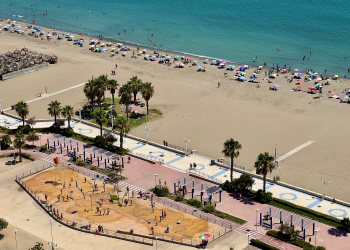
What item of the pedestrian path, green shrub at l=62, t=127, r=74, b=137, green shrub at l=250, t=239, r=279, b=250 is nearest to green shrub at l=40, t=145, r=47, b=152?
the pedestrian path

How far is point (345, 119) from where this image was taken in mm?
96375

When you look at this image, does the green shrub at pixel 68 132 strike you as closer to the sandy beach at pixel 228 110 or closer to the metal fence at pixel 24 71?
the sandy beach at pixel 228 110

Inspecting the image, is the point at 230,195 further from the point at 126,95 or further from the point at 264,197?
the point at 126,95

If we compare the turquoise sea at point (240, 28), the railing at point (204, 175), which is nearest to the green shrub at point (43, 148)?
the railing at point (204, 175)

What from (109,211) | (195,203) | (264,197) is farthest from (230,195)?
(109,211)

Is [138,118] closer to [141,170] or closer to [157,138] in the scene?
[157,138]

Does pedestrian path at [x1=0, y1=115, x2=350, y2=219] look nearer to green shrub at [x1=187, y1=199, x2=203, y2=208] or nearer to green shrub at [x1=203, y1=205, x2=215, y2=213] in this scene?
green shrub at [x1=187, y1=199, x2=203, y2=208]

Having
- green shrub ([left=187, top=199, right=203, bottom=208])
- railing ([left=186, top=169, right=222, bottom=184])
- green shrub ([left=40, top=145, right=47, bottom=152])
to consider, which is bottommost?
green shrub ([left=187, top=199, right=203, bottom=208])

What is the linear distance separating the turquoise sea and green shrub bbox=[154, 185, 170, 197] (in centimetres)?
7145

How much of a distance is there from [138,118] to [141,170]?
21.5 metres

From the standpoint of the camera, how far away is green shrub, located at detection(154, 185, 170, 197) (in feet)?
230

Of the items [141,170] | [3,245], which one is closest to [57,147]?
[141,170]

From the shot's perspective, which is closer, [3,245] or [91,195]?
[3,245]

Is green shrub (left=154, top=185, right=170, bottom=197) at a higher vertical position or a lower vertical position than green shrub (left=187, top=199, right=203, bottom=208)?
higher
